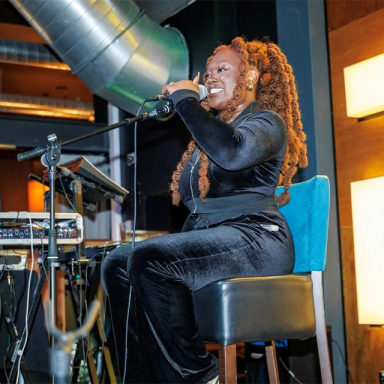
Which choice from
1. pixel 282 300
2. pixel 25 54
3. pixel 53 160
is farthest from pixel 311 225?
pixel 25 54

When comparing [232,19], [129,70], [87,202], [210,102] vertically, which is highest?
[232,19]

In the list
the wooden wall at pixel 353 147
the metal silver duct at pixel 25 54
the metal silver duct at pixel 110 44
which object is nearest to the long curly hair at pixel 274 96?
the wooden wall at pixel 353 147

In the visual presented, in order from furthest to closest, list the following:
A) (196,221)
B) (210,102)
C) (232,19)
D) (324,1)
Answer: (232,19) < (324,1) < (210,102) < (196,221)

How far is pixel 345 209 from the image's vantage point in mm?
3283

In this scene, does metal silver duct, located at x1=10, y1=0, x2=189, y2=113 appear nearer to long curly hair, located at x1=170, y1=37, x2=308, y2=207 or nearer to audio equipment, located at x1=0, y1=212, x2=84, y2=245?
audio equipment, located at x1=0, y1=212, x2=84, y2=245

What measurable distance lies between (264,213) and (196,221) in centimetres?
25

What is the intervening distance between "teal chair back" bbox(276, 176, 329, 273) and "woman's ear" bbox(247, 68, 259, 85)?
1.40 ft

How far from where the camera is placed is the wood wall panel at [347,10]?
3.23 metres

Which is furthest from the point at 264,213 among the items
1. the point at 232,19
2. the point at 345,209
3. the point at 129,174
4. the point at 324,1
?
the point at 129,174

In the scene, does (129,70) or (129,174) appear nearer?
(129,70)

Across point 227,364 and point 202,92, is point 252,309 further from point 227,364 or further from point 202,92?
point 202,92

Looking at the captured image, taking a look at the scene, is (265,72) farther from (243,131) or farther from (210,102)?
(243,131)

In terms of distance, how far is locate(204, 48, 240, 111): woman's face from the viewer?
7.14 ft

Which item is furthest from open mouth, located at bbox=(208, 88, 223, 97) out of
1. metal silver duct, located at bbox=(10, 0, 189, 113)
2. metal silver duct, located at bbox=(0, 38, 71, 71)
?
metal silver duct, located at bbox=(0, 38, 71, 71)
